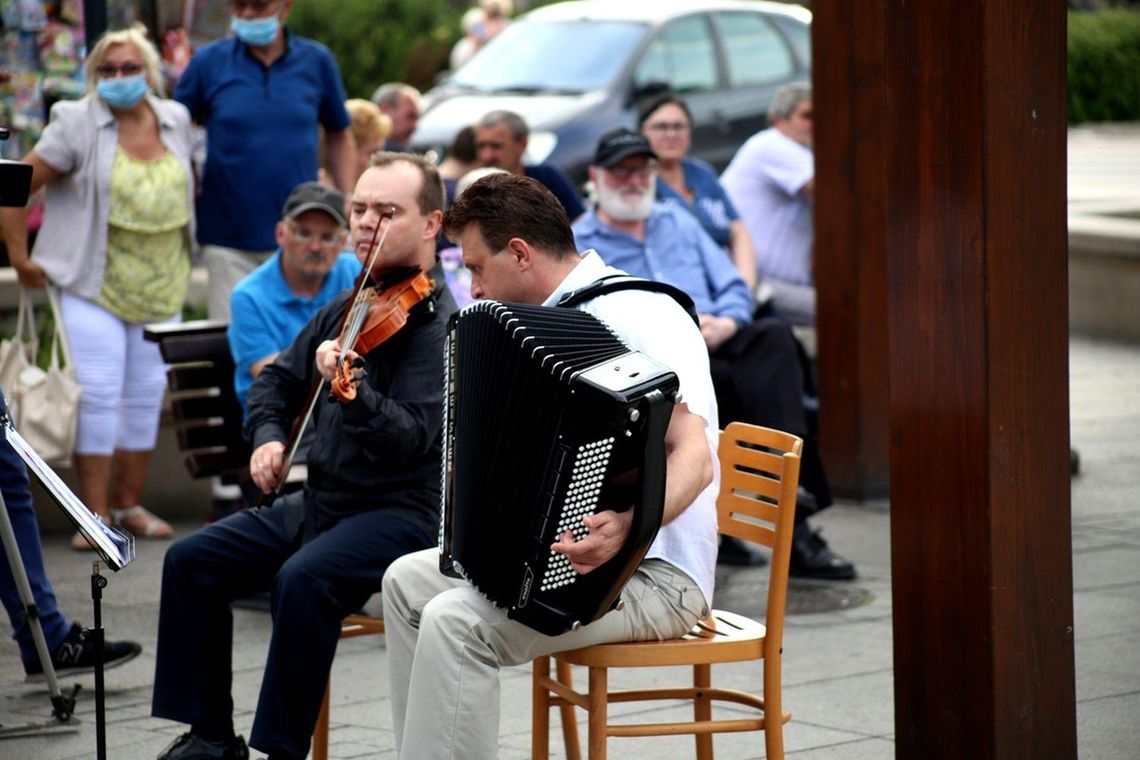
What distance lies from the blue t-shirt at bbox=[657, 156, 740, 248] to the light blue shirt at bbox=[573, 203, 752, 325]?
1.88 feet

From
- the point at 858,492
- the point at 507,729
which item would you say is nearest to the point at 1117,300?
the point at 858,492

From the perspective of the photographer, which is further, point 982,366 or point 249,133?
point 249,133

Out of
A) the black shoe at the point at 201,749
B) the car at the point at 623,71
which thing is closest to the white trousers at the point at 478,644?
the black shoe at the point at 201,749

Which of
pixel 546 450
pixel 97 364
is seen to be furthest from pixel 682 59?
pixel 546 450

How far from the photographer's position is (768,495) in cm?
396

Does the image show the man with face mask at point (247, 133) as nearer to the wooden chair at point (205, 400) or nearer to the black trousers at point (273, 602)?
the wooden chair at point (205, 400)

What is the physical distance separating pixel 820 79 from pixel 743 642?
432cm

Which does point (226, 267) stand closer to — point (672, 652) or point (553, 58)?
point (672, 652)

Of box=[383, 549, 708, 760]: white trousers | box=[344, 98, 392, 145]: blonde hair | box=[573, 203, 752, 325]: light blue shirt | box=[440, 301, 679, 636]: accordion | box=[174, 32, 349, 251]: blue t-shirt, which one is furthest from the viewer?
box=[344, 98, 392, 145]: blonde hair

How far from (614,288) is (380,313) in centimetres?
78

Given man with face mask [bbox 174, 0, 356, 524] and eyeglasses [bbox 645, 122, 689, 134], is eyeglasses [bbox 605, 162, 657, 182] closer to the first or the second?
eyeglasses [bbox 645, 122, 689, 134]

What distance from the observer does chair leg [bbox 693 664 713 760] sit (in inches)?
163

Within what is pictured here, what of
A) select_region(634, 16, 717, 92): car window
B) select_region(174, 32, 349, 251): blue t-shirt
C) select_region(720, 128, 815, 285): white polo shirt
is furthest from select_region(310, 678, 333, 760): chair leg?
select_region(634, 16, 717, 92): car window

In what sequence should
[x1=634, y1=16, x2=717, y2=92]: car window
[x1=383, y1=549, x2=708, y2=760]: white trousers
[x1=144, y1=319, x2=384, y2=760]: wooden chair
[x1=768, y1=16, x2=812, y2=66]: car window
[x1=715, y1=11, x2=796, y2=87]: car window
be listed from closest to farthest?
1. [x1=383, y1=549, x2=708, y2=760]: white trousers
2. [x1=144, y1=319, x2=384, y2=760]: wooden chair
3. [x1=634, y1=16, x2=717, y2=92]: car window
4. [x1=715, y1=11, x2=796, y2=87]: car window
5. [x1=768, y1=16, x2=812, y2=66]: car window
